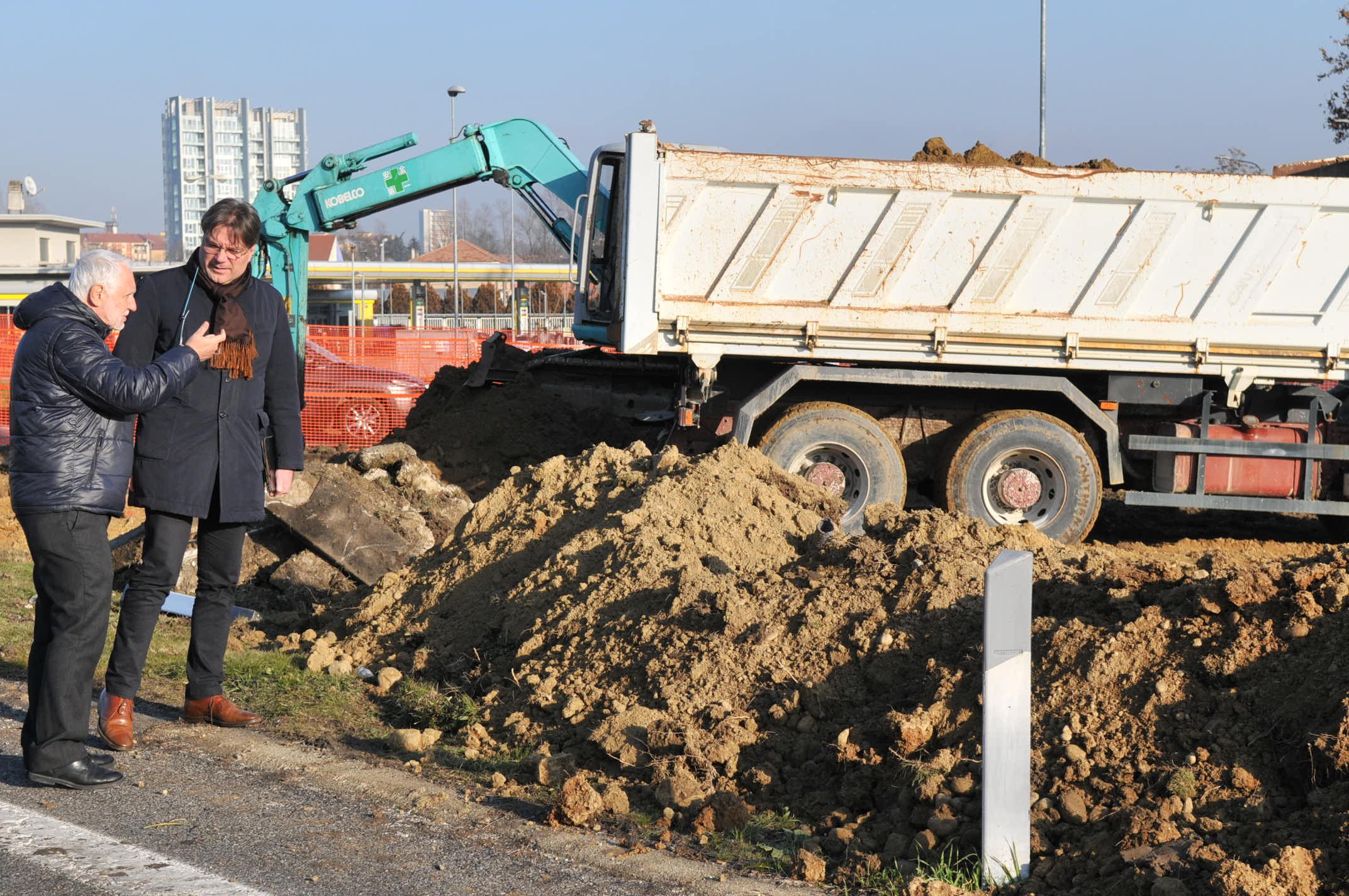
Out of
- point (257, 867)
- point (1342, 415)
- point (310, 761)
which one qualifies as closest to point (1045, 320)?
point (1342, 415)

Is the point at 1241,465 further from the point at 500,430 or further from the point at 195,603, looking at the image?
the point at 195,603

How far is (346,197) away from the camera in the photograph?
11984 millimetres

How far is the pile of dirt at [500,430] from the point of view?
11.3 m

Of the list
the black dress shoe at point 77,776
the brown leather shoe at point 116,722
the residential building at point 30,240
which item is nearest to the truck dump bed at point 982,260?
the brown leather shoe at point 116,722

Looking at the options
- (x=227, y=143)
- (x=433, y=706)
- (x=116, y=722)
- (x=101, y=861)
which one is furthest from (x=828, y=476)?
(x=227, y=143)

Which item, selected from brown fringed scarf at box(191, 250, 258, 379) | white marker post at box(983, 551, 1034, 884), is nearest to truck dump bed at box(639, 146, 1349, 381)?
brown fringed scarf at box(191, 250, 258, 379)

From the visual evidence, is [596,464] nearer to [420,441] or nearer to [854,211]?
[854,211]

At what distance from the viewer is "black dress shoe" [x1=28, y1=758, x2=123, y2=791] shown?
4312 mm

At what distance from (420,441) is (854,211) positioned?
14.9 ft

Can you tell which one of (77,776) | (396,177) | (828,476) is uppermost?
(396,177)

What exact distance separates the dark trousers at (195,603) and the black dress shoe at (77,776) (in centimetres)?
46

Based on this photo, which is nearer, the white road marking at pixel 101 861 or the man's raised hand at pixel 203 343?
the white road marking at pixel 101 861

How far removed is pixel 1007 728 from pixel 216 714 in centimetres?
324

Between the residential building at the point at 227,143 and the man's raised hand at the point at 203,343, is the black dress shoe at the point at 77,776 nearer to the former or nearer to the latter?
the man's raised hand at the point at 203,343
